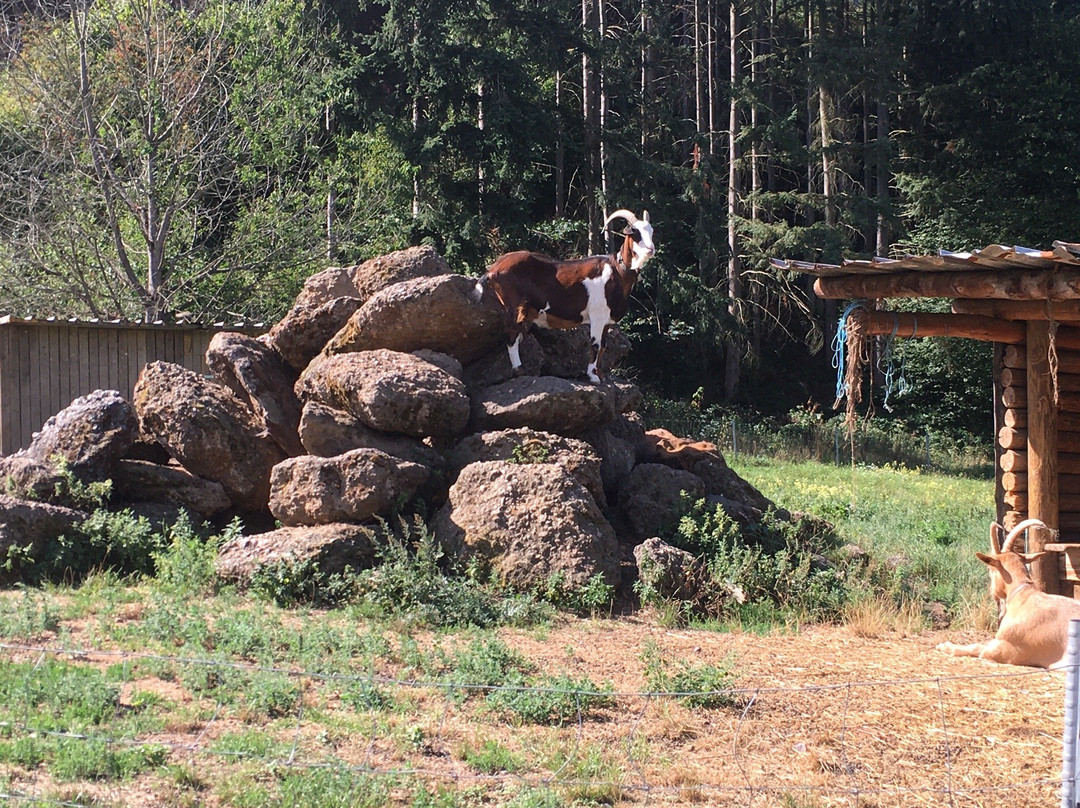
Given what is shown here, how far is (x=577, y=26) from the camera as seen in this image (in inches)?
1097

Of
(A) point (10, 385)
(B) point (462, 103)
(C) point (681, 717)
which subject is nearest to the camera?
(C) point (681, 717)

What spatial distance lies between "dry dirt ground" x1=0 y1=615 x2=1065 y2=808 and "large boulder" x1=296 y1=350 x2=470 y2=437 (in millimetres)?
2889

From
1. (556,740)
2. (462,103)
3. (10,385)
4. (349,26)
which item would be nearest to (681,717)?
(556,740)

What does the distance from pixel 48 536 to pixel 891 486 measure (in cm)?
1491

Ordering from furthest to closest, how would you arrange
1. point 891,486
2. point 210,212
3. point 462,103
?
1. point 462,103
2. point 210,212
3. point 891,486

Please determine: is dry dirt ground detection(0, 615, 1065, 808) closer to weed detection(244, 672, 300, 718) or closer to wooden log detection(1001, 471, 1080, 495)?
weed detection(244, 672, 300, 718)

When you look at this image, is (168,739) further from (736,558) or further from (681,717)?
(736,558)

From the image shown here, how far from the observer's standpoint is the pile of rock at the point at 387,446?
401 inches

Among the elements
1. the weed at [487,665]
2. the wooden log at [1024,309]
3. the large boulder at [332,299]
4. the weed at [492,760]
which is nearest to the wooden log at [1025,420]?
the wooden log at [1024,309]

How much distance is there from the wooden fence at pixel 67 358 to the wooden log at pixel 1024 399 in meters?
10.3

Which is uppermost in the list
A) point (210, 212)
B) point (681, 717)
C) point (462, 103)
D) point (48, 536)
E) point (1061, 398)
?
point (462, 103)

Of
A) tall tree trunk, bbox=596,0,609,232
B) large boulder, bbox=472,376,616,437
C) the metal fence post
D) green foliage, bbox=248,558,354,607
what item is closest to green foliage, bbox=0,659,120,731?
green foliage, bbox=248,558,354,607

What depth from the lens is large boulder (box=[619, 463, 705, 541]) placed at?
37.5ft

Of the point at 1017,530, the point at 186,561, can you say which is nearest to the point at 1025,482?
the point at 1017,530
